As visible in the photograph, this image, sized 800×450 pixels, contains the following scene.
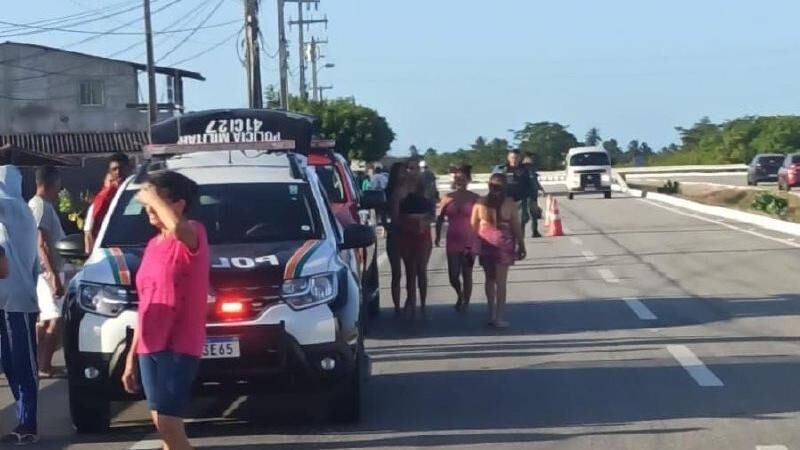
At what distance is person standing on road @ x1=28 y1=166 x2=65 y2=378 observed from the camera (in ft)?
39.6

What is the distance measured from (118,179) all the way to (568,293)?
7.34m

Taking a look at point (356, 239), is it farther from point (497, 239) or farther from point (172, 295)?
point (497, 239)

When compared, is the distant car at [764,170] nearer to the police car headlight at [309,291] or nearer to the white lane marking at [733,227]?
the white lane marking at [733,227]

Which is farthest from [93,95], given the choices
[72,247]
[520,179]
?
[72,247]

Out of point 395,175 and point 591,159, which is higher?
point 395,175

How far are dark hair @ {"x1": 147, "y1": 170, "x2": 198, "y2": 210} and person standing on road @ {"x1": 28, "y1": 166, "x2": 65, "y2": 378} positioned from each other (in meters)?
4.22

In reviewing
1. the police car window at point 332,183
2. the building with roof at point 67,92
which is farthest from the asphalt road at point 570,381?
the building with roof at point 67,92

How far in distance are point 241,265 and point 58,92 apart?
6317cm

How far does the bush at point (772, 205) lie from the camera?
131ft

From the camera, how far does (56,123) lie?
71188 millimetres

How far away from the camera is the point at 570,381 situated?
40.2 ft

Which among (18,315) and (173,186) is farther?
(18,315)

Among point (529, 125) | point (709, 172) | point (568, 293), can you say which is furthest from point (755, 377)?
point (529, 125)

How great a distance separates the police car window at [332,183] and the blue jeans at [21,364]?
22.0 ft
